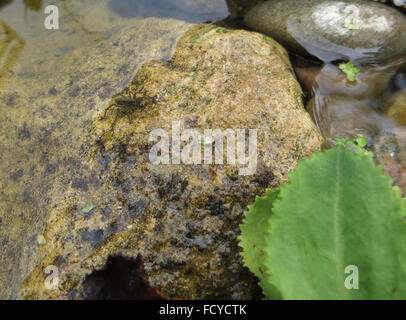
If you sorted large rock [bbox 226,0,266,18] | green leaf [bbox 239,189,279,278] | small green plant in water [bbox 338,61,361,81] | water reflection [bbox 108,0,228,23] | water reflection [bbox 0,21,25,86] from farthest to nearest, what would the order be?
1. large rock [bbox 226,0,266,18]
2. water reflection [bbox 108,0,228,23]
3. small green plant in water [bbox 338,61,361,81]
4. water reflection [bbox 0,21,25,86]
5. green leaf [bbox 239,189,279,278]

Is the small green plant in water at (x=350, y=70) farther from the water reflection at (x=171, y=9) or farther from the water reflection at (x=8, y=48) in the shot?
the water reflection at (x=8, y=48)

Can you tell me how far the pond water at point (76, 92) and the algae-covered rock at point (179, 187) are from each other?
0.89 ft

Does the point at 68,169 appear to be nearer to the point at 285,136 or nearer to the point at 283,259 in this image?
the point at 285,136

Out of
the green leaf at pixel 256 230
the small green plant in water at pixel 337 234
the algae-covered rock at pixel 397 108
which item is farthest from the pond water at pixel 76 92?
the small green plant in water at pixel 337 234

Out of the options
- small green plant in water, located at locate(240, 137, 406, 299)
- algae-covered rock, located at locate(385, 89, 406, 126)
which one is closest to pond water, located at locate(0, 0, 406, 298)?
algae-covered rock, located at locate(385, 89, 406, 126)

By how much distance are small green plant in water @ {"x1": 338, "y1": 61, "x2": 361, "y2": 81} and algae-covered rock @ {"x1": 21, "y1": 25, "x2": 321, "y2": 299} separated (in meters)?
1.45

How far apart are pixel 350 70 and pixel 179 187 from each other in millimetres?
3052

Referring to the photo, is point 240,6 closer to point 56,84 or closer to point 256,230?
point 56,84

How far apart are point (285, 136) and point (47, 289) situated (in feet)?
6.73

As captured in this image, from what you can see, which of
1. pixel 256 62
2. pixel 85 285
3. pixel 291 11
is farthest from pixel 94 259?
pixel 291 11

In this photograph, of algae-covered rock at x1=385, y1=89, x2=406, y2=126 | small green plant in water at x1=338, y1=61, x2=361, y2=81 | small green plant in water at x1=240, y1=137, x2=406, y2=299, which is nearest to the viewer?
small green plant in water at x1=240, y1=137, x2=406, y2=299

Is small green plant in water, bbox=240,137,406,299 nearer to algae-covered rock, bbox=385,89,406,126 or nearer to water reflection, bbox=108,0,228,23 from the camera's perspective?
algae-covered rock, bbox=385,89,406,126

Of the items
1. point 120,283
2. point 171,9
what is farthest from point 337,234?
point 171,9

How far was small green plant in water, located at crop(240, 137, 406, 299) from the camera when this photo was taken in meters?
1.42
